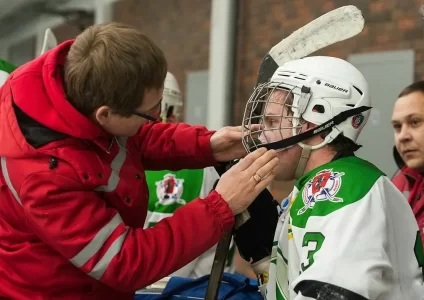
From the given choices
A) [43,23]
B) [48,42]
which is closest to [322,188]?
[48,42]

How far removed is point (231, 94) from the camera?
15.1 ft

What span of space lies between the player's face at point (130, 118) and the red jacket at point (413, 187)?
1.18 metres

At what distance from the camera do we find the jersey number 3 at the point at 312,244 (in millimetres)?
1178

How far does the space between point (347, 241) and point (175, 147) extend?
2.51 feet

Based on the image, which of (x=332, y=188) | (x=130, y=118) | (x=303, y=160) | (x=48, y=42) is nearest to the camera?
(x=332, y=188)

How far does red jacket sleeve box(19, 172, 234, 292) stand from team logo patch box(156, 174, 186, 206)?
3.40ft

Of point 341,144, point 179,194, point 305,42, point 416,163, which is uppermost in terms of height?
point 305,42

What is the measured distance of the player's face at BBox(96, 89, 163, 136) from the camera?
4.41 feet

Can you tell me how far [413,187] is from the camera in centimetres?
233

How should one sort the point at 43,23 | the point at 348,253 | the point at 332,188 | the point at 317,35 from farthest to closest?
Answer: the point at 43,23, the point at 317,35, the point at 332,188, the point at 348,253

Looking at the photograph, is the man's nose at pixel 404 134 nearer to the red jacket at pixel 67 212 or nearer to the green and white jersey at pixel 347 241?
the green and white jersey at pixel 347 241

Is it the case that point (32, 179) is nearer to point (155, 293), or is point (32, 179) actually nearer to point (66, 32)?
point (155, 293)

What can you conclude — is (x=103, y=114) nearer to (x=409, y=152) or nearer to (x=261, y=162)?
(x=261, y=162)

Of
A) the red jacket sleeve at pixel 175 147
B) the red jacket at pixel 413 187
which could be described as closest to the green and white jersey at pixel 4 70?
the red jacket sleeve at pixel 175 147
